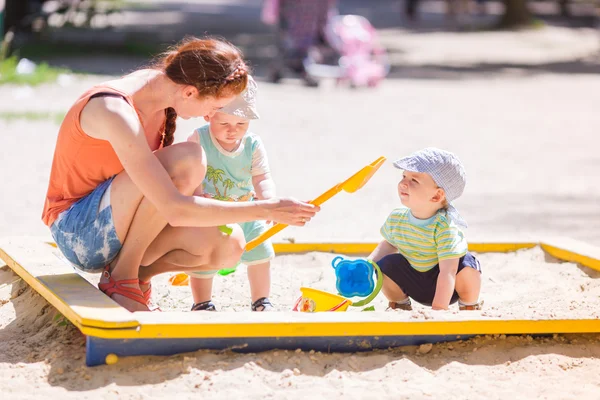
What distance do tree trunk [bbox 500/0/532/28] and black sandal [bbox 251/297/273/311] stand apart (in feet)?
55.5

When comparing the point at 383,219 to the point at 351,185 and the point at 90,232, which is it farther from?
the point at 90,232

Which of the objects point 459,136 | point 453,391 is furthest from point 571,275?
point 459,136

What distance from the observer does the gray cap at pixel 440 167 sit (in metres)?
3.56

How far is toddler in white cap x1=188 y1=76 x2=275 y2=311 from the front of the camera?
3.60 meters

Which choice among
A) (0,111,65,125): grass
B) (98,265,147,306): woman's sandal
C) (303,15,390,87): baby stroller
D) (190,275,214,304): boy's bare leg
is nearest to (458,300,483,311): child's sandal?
(190,275,214,304): boy's bare leg

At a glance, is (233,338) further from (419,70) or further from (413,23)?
(413,23)

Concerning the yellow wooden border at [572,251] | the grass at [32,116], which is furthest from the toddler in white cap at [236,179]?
the grass at [32,116]

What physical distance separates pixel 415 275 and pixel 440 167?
43cm

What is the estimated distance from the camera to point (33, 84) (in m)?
10.3

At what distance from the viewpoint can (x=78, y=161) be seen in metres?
3.24

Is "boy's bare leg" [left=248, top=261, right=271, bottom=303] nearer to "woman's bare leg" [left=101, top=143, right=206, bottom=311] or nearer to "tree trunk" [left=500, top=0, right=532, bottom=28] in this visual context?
"woman's bare leg" [left=101, top=143, right=206, bottom=311]

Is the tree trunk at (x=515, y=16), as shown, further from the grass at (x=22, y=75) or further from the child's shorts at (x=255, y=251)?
the child's shorts at (x=255, y=251)

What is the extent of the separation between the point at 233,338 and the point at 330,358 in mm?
316

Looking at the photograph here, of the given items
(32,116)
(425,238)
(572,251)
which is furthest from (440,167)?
(32,116)
